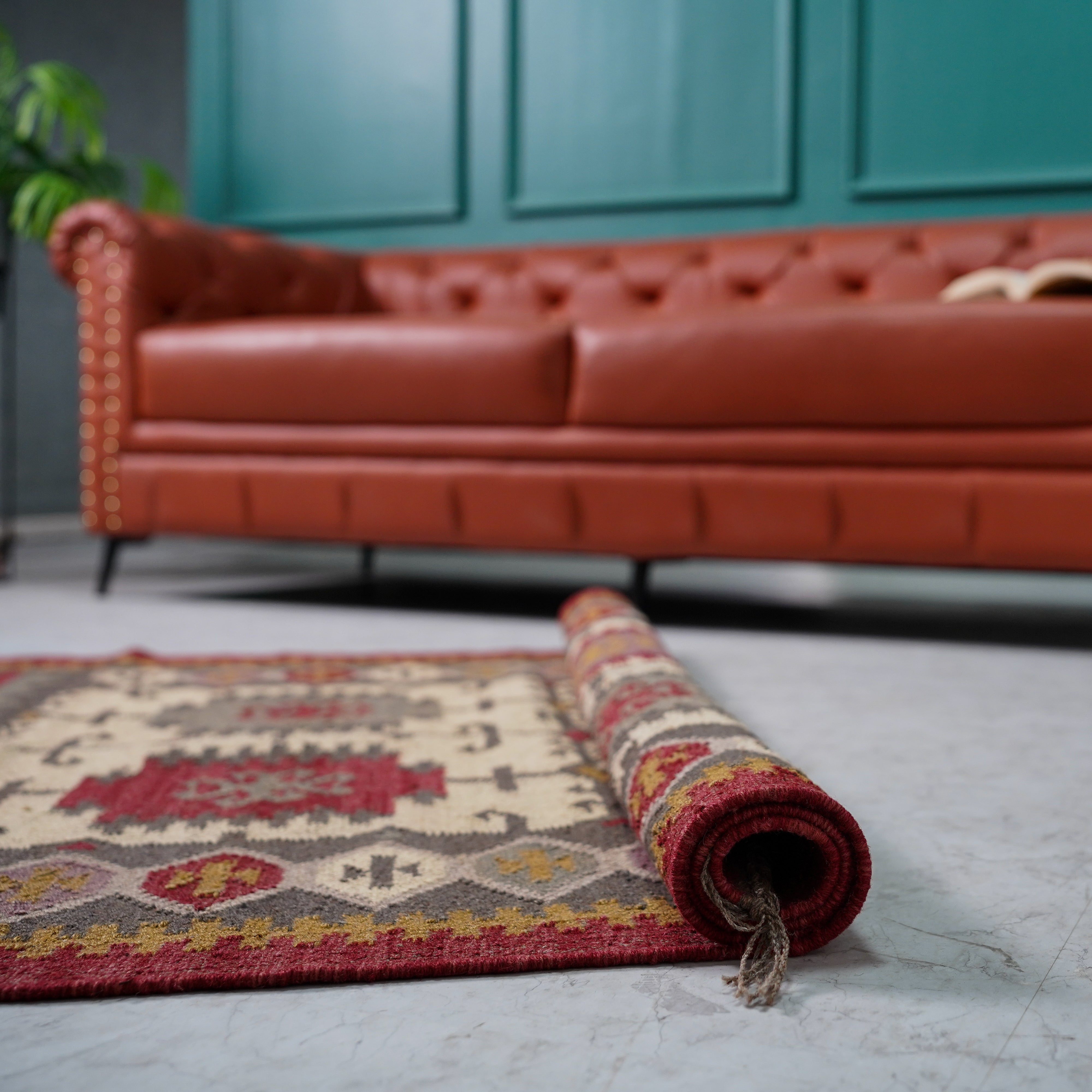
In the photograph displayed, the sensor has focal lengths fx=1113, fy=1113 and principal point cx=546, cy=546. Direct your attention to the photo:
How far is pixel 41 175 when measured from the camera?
2730 mm

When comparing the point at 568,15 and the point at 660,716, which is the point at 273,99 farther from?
the point at 660,716

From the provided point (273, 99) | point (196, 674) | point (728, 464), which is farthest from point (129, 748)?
point (273, 99)

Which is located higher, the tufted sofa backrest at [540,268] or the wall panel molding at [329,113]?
the wall panel molding at [329,113]

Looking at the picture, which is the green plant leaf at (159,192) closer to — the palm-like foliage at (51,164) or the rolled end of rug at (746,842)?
the palm-like foliage at (51,164)

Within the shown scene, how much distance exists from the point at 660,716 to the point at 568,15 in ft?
9.58

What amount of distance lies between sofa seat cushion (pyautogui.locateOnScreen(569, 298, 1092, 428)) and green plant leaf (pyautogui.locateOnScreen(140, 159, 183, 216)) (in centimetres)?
187

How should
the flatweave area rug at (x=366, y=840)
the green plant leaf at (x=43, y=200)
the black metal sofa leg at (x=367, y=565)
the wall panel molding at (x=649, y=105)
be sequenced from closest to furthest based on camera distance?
the flatweave area rug at (x=366, y=840)
the green plant leaf at (x=43, y=200)
the black metal sofa leg at (x=367, y=565)
the wall panel molding at (x=649, y=105)

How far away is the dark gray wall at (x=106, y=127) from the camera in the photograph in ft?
13.5

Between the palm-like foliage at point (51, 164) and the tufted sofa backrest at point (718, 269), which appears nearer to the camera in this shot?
the tufted sofa backrest at point (718, 269)

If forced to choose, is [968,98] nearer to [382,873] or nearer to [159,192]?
[159,192]

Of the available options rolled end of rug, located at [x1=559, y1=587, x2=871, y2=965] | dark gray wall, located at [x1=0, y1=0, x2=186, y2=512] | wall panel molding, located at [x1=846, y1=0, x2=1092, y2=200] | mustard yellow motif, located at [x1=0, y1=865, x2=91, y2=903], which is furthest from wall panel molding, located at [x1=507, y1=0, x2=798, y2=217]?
A: mustard yellow motif, located at [x1=0, y1=865, x2=91, y2=903]

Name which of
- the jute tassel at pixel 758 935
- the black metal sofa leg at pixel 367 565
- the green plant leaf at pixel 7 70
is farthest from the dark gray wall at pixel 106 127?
the jute tassel at pixel 758 935

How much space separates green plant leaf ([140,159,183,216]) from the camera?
328cm

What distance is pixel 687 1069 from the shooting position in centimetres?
52
